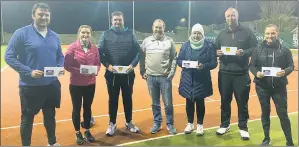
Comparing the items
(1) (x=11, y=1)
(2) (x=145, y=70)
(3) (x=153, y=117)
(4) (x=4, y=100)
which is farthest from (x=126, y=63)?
(4) (x=4, y=100)

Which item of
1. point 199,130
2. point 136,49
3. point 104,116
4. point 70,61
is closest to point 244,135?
point 199,130

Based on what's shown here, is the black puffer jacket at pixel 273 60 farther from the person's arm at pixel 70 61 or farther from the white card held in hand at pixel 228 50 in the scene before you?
the person's arm at pixel 70 61

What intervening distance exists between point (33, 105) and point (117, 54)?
1.08 meters

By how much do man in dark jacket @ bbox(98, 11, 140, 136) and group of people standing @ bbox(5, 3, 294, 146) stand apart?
1 centimetres

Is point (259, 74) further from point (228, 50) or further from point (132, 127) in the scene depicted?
point (132, 127)

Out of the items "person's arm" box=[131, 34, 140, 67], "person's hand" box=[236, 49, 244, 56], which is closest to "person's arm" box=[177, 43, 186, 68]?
"person's arm" box=[131, 34, 140, 67]

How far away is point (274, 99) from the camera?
10.8 feet

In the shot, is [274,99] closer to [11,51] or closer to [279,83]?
[279,83]

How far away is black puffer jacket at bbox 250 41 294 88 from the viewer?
3176 millimetres

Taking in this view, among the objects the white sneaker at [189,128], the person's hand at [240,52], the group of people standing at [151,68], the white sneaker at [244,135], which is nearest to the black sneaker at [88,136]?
the group of people standing at [151,68]

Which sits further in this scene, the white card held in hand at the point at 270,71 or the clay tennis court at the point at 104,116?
the clay tennis court at the point at 104,116

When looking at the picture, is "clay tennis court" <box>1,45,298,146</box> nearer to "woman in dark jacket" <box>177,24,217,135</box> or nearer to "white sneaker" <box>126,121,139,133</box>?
"white sneaker" <box>126,121,139,133</box>

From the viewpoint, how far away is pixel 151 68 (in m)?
3.65

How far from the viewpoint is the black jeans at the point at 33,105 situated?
3.05 meters
